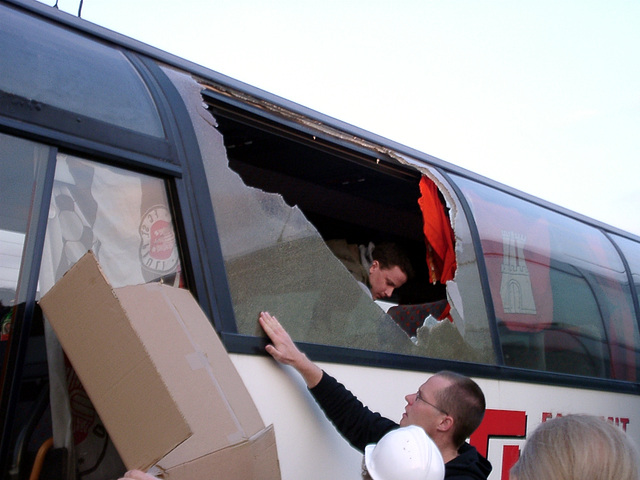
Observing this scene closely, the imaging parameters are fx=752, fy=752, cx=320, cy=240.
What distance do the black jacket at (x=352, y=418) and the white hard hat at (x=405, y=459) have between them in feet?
1.62

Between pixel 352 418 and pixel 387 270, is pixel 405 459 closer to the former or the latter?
pixel 352 418

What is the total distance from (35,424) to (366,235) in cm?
354

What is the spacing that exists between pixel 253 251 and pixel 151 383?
3.31 ft

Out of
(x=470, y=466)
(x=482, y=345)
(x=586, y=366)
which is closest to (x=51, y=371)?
(x=470, y=466)

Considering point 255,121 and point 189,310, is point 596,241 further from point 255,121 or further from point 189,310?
point 189,310

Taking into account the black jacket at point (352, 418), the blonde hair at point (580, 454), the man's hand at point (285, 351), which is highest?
the man's hand at point (285, 351)

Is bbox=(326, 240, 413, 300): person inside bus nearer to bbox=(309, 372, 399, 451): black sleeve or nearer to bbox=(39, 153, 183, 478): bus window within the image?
bbox=(309, 372, 399, 451): black sleeve

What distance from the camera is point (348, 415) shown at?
8.77ft

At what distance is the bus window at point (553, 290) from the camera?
407 cm

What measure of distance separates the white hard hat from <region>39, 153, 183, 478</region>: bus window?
2.31 feet

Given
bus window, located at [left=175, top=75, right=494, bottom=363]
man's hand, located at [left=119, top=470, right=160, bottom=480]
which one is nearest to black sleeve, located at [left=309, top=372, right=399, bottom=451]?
bus window, located at [left=175, top=75, right=494, bottom=363]

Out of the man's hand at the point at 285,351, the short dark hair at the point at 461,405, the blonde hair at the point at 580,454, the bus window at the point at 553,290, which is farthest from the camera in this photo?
the bus window at the point at 553,290

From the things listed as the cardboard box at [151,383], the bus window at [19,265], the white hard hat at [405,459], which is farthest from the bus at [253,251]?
the white hard hat at [405,459]

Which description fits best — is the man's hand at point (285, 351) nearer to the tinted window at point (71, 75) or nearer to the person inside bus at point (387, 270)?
the tinted window at point (71, 75)
